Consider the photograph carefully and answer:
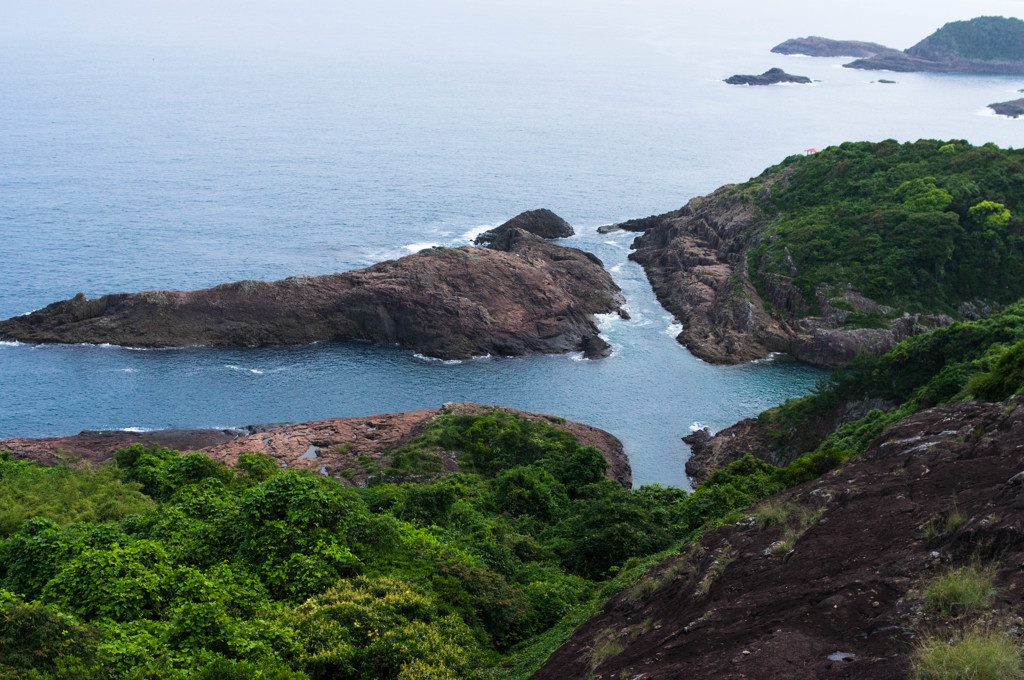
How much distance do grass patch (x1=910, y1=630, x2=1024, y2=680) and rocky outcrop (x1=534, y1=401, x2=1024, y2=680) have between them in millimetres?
703

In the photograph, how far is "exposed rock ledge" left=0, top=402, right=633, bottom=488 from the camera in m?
63.5

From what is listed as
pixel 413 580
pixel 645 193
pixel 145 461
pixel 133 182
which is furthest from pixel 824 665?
pixel 133 182

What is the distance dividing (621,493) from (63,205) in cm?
10650

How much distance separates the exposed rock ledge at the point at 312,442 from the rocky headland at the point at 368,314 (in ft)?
54.6

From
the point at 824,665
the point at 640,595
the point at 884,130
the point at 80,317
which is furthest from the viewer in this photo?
the point at 884,130

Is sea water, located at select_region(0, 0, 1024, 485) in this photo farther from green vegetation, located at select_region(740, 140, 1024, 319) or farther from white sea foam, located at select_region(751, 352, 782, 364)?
green vegetation, located at select_region(740, 140, 1024, 319)

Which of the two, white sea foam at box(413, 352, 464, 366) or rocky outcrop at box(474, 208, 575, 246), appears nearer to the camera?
white sea foam at box(413, 352, 464, 366)

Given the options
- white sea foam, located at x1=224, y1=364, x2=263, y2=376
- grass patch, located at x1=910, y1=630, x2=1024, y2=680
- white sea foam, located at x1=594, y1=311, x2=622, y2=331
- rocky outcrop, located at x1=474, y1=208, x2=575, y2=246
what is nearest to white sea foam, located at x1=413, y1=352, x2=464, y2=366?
white sea foam, located at x1=224, y1=364, x2=263, y2=376

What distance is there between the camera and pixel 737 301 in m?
91.9

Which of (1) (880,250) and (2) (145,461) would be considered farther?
(1) (880,250)

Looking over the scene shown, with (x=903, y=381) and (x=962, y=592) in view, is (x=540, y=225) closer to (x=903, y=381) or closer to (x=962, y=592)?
(x=903, y=381)

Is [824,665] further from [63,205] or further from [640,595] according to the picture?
[63,205]

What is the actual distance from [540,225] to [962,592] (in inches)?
4081

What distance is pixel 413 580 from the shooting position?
30172mm
